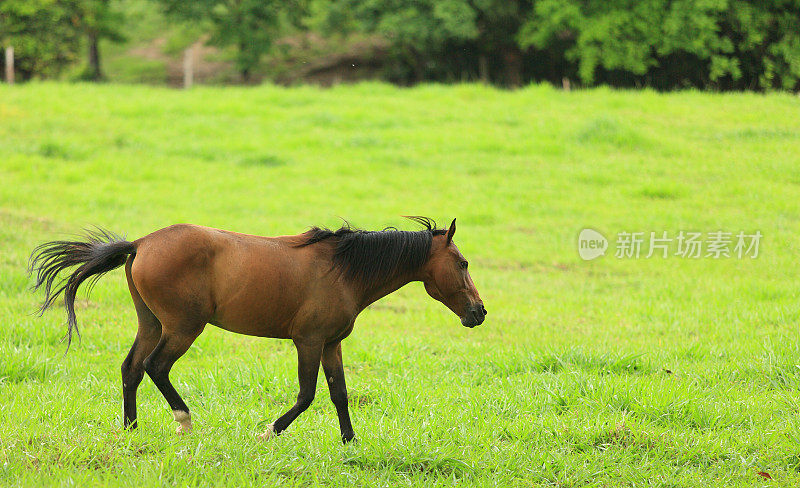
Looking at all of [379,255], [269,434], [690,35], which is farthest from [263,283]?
[690,35]

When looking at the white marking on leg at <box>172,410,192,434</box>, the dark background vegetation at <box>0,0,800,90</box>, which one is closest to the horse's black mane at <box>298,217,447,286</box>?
the white marking on leg at <box>172,410,192,434</box>

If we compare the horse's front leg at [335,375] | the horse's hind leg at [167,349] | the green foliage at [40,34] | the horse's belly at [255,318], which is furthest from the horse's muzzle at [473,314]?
the green foliage at [40,34]

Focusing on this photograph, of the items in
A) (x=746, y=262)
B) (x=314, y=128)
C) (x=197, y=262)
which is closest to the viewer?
(x=197, y=262)

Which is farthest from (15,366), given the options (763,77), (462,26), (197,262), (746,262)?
(763,77)

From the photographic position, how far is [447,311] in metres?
9.69

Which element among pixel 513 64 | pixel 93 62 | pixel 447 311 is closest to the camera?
pixel 447 311

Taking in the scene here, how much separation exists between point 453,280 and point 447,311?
17.4ft

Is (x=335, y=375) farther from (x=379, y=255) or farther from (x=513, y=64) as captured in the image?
(x=513, y=64)

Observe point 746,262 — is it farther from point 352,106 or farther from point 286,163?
point 352,106

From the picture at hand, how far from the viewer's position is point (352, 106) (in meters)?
23.2

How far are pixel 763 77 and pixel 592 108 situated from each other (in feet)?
47.3

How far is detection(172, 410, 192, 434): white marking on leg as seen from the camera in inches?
173

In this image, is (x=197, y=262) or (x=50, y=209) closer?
(x=197, y=262)

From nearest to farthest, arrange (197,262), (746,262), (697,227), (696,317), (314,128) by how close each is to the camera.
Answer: (197,262) < (696,317) < (746,262) < (697,227) < (314,128)
